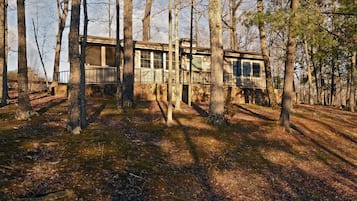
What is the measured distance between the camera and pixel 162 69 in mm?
25203

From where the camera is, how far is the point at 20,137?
10.6 metres

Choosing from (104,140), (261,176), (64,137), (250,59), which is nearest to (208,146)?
(261,176)

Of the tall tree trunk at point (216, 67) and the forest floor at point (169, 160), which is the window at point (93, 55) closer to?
the forest floor at point (169, 160)

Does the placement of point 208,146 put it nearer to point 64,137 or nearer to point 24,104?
point 64,137

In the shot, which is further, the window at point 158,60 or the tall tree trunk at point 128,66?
the window at point 158,60

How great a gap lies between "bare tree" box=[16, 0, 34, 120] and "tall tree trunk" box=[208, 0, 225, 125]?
340 inches

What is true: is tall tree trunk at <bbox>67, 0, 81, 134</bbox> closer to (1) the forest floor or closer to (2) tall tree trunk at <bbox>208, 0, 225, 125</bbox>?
(1) the forest floor

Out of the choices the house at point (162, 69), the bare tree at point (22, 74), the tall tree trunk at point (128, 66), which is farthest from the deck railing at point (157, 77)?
the bare tree at point (22, 74)

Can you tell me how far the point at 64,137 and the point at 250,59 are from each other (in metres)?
21.4

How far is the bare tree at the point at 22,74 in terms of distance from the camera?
14.2m

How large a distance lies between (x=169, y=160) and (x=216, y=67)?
21.4ft

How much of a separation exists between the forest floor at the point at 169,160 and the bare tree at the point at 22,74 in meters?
0.60

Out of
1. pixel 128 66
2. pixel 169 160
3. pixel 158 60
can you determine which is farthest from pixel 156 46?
pixel 169 160

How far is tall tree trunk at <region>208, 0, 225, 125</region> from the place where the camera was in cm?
1496
